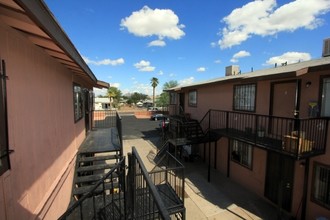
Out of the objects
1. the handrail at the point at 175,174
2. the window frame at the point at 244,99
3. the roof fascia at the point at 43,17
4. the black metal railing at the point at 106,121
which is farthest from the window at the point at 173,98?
the roof fascia at the point at 43,17

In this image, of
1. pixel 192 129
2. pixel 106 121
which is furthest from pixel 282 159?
pixel 106 121

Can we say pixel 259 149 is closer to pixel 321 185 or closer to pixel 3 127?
pixel 321 185

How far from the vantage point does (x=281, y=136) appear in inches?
262

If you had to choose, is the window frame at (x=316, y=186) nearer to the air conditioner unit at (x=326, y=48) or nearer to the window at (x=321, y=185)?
the window at (x=321, y=185)

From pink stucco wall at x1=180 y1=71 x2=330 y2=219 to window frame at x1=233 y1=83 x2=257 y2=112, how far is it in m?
0.23

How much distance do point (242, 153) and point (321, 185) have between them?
3.50 meters

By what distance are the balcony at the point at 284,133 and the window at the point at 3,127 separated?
627cm

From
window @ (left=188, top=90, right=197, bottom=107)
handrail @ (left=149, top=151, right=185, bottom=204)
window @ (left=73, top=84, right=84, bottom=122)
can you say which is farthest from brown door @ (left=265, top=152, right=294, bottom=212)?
window @ (left=73, top=84, right=84, bottom=122)

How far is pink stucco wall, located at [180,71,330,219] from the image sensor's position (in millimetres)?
5914

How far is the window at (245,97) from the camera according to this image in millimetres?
8477

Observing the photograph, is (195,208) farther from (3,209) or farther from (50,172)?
(3,209)

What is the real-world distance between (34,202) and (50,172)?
102cm

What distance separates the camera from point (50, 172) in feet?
13.1

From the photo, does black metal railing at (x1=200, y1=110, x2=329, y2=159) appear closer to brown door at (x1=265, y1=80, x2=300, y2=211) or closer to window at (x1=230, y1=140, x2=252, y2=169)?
brown door at (x1=265, y1=80, x2=300, y2=211)
